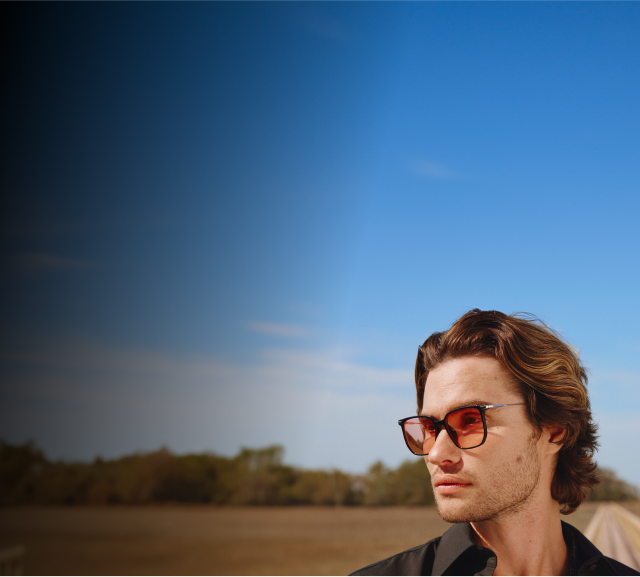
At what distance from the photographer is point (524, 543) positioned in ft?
5.90

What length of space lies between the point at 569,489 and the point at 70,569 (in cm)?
270

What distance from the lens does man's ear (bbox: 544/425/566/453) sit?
6.34 ft

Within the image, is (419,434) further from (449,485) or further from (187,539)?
(187,539)

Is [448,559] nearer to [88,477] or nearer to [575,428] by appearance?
[575,428]

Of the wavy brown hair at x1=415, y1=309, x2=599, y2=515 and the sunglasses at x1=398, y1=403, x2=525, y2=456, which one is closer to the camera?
the sunglasses at x1=398, y1=403, x2=525, y2=456

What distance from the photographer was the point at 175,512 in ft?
14.4

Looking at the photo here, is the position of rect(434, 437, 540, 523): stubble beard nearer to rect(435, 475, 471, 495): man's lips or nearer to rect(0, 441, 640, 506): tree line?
rect(435, 475, 471, 495): man's lips

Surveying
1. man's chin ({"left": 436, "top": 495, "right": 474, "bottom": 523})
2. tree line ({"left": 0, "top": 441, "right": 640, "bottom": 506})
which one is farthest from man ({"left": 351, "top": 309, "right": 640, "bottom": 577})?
tree line ({"left": 0, "top": 441, "right": 640, "bottom": 506})

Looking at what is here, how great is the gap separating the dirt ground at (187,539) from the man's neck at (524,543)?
84 centimetres

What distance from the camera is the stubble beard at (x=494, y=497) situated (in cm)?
168

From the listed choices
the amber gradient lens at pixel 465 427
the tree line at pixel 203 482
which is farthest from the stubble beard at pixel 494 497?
the tree line at pixel 203 482

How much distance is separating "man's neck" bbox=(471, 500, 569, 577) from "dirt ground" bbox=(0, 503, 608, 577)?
2.77 ft

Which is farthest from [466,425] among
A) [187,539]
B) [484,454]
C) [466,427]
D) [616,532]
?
[187,539]

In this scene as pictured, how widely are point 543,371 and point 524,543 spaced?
0.64 metres
